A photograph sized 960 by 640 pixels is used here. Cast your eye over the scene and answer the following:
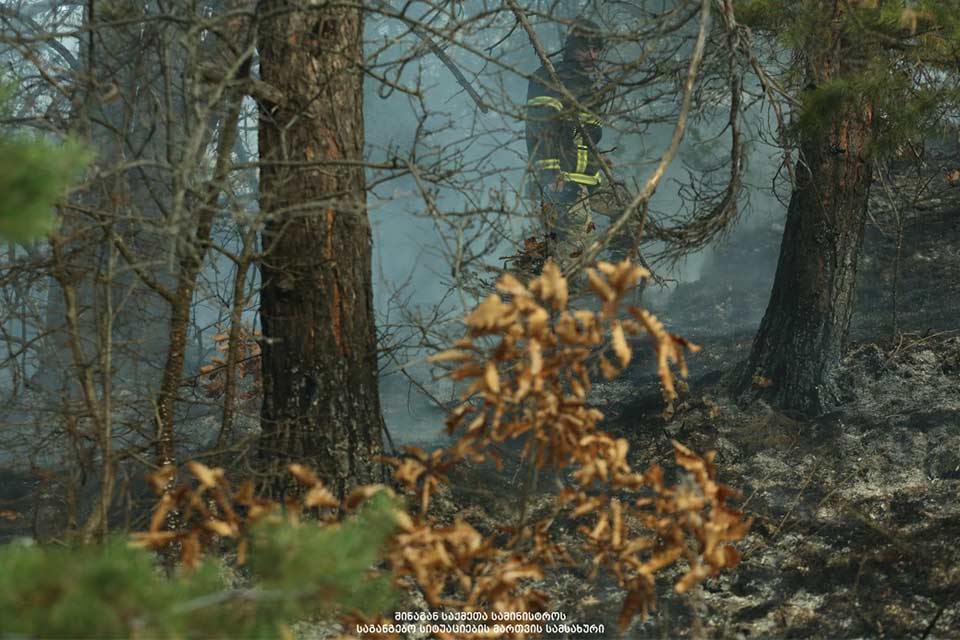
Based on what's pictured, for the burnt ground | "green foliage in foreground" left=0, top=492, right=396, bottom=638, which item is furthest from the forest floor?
"green foliage in foreground" left=0, top=492, right=396, bottom=638

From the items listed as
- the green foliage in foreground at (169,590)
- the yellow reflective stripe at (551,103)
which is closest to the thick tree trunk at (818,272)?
the yellow reflective stripe at (551,103)

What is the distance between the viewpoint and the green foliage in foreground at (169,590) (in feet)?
4.46

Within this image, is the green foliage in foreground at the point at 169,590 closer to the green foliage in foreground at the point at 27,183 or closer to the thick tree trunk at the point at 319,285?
the green foliage in foreground at the point at 27,183

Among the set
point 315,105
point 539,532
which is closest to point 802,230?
point 315,105

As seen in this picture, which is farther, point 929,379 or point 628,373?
point 628,373

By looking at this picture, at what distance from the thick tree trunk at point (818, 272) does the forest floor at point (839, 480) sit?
0.22m

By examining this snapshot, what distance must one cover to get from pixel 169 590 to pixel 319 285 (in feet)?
9.30

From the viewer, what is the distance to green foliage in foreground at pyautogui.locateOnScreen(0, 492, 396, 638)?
1359 mm

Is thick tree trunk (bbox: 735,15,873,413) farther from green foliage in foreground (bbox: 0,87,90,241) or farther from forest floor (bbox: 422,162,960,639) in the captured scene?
green foliage in foreground (bbox: 0,87,90,241)

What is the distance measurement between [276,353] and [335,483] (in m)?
0.70

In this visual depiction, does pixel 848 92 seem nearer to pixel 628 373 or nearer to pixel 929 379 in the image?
Result: pixel 929 379

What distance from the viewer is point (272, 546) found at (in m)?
1.66

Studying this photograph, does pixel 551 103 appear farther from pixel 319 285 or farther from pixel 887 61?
pixel 319 285

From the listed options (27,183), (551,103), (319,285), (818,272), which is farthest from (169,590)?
(551,103)
